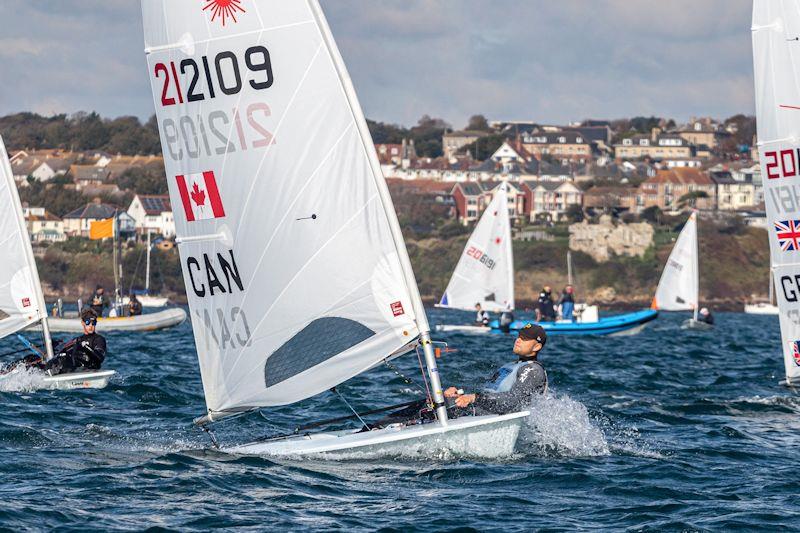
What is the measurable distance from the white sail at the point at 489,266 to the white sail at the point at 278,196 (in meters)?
26.5

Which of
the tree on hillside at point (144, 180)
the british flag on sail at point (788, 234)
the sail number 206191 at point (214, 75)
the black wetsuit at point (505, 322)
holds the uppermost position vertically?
the tree on hillside at point (144, 180)

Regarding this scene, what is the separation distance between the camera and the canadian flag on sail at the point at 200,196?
10.7 meters

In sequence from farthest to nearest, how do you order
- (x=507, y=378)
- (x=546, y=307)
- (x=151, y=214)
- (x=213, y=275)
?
(x=151, y=214) < (x=546, y=307) < (x=507, y=378) < (x=213, y=275)

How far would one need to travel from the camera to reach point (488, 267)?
1479 inches

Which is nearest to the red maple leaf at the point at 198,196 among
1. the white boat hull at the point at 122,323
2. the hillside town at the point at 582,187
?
the white boat hull at the point at 122,323

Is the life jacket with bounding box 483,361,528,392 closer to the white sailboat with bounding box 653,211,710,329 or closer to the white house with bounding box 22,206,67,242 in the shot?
the white sailboat with bounding box 653,211,710,329

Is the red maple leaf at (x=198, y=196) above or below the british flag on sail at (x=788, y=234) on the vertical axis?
above

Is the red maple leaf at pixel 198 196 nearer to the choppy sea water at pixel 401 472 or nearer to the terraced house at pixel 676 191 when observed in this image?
the choppy sea water at pixel 401 472

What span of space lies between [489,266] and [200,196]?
27.2 meters

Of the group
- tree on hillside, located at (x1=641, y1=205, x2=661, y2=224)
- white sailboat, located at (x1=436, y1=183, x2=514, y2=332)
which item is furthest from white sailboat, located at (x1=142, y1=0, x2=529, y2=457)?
tree on hillside, located at (x1=641, y1=205, x2=661, y2=224)

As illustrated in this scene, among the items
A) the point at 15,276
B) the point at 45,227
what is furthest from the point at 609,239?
the point at 15,276

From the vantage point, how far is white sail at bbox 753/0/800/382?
51.7 feet

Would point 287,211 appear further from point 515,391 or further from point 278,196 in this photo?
point 515,391

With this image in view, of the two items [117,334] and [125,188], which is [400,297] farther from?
[125,188]
